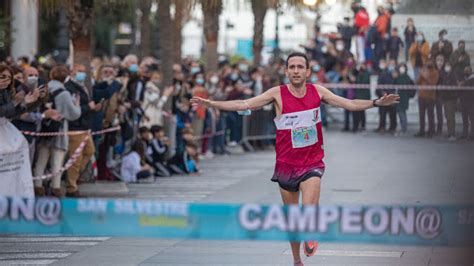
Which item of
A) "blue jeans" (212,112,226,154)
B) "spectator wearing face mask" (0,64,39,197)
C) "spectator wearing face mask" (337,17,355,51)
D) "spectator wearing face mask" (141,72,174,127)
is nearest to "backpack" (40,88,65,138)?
"spectator wearing face mask" (0,64,39,197)

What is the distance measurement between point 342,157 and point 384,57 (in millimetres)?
8849

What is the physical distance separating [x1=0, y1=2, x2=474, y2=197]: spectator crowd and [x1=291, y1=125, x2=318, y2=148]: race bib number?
1154mm

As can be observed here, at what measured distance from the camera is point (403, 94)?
101 feet

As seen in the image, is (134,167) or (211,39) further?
(211,39)

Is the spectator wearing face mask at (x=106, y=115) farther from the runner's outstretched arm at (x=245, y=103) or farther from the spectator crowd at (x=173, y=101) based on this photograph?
the runner's outstretched arm at (x=245, y=103)

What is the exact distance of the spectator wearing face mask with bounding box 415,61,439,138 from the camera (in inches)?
917

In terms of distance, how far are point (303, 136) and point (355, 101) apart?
510mm

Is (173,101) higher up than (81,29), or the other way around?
(81,29)

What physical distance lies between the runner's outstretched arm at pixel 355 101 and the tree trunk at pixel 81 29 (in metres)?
8.04

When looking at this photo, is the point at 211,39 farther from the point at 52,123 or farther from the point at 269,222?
the point at 269,222

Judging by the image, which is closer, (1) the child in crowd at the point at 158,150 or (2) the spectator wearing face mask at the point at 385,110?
(1) the child in crowd at the point at 158,150

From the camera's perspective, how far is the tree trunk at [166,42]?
24.1m

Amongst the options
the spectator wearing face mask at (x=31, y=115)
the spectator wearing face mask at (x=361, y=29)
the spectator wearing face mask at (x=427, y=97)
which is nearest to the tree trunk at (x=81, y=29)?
the spectator wearing face mask at (x=31, y=115)

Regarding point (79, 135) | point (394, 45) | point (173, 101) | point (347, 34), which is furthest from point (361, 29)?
point (79, 135)
